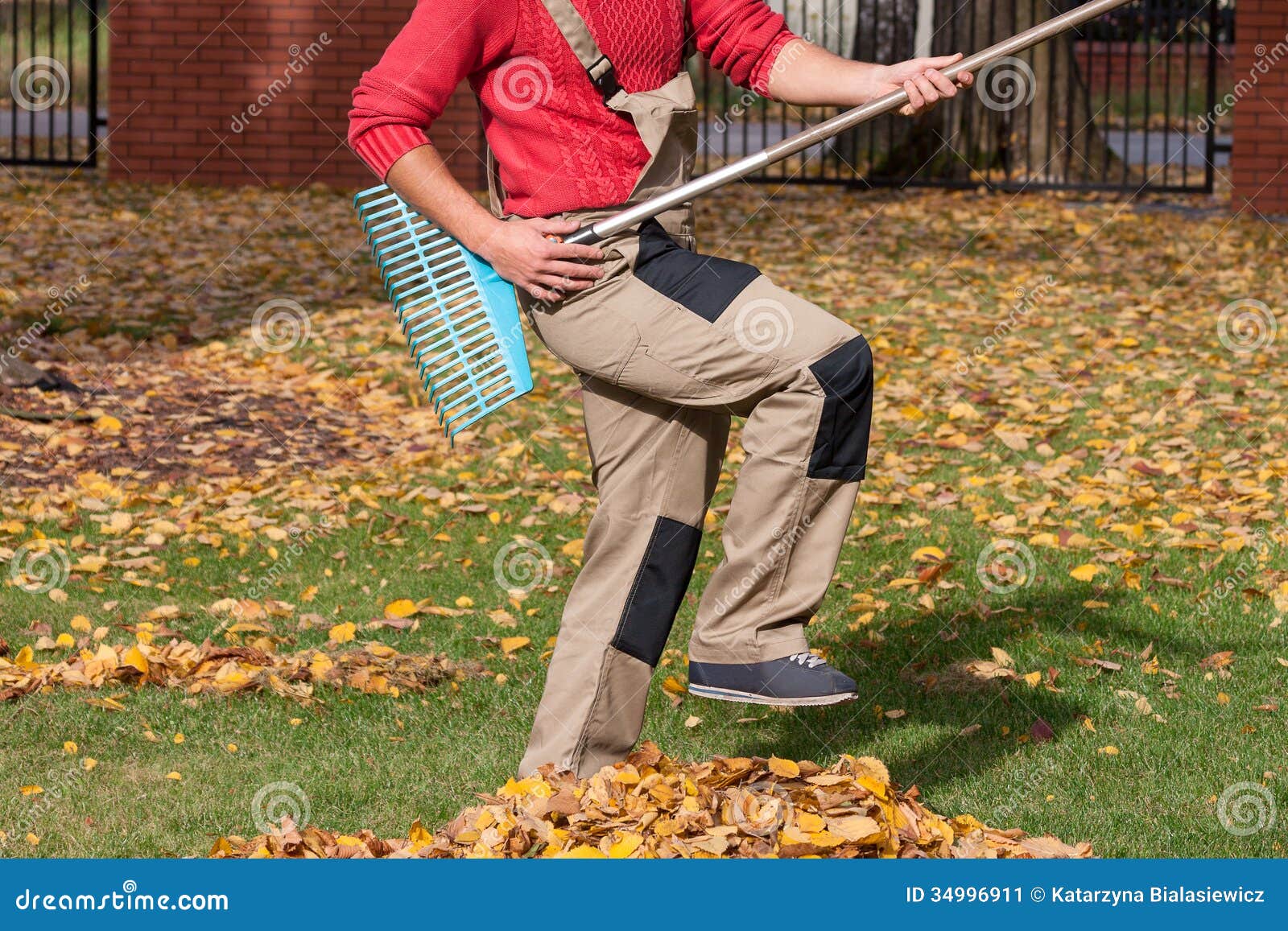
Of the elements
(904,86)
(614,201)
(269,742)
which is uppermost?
(904,86)

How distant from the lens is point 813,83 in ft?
12.0

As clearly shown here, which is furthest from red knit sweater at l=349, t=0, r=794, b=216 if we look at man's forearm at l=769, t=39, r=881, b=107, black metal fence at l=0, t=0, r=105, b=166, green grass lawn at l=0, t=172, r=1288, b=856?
black metal fence at l=0, t=0, r=105, b=166

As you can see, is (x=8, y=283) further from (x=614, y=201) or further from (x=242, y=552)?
(x=614, y=201)

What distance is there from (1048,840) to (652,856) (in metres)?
0.95

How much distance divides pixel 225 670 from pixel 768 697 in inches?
86.2

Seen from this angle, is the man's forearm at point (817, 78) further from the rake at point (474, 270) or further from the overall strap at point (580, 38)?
the overall strap at point (580, 38)

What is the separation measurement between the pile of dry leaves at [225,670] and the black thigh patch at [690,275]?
1.95m

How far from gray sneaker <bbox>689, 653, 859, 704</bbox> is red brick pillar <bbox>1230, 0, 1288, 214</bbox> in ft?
38.0

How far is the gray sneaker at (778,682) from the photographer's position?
10.9ft

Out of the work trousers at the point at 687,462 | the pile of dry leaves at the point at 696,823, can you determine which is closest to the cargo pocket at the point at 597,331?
the work trousers at the point at 687,462

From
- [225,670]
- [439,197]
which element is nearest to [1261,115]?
[225,670]

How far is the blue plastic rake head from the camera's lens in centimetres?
348

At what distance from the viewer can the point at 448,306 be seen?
3668 mm

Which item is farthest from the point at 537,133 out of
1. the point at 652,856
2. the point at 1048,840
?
the point at 1048,840
